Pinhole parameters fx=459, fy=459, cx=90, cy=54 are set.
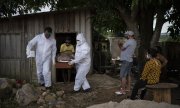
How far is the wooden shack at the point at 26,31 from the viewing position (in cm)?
1644

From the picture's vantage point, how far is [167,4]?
1387 cm

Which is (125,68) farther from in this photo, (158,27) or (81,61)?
(158,27)

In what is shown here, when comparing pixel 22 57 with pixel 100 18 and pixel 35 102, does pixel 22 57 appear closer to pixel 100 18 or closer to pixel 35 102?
pixel 100 18

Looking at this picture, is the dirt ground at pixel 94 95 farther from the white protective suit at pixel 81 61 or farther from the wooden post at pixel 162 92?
the wooden post at pixel 162 92

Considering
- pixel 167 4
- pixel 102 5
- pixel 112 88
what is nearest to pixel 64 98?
pixel 112 88

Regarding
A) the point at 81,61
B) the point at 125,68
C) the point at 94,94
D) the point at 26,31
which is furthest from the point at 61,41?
the point at 125,68

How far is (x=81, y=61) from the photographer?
13953 millimetres

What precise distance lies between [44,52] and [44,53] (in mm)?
34

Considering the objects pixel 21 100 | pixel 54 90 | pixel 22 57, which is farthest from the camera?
pixel 22 57

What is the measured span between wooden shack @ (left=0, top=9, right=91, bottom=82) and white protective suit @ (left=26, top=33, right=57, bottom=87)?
86.1 inches

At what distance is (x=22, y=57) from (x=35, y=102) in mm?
4333

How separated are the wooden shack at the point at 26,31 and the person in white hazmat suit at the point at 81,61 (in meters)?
2.43

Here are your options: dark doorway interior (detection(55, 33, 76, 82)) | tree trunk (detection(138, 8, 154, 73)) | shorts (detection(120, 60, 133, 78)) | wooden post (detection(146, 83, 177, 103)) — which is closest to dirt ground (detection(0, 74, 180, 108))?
shorts (detection(120, 60, 133, 78))

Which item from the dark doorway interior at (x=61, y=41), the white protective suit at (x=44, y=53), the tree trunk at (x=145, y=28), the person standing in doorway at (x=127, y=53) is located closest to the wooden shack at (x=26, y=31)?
the dark doorway interior at (x=61, y=41)
